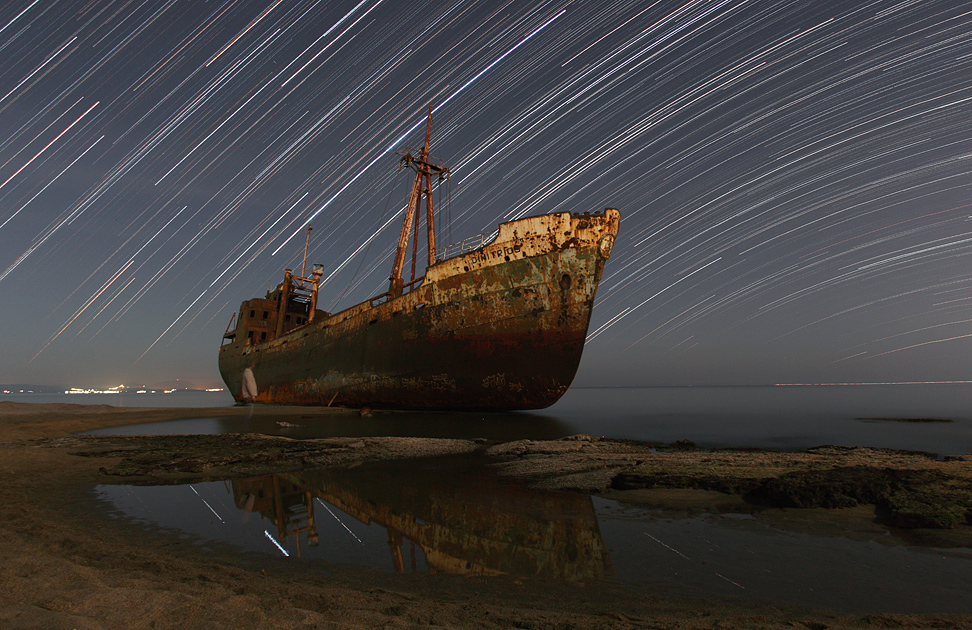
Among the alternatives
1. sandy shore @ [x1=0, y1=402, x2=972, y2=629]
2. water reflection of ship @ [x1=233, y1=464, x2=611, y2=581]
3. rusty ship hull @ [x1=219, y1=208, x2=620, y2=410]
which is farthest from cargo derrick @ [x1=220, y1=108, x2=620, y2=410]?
water reflection of ship @ [x1=233, y1=464, x2=611, y2=581]

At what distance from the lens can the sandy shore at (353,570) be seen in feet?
7.04

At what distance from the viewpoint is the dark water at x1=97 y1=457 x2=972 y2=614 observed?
111 inches

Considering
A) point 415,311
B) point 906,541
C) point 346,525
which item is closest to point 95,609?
point 346,525

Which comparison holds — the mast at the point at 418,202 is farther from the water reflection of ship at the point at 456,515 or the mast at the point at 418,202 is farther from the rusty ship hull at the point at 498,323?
the water reflection of ship at the point at 456,515

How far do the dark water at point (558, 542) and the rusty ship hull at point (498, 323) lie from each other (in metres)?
10.2

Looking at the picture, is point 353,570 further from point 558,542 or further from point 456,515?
point 558,542

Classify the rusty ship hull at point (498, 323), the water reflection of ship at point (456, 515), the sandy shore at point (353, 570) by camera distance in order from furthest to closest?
the rusty ship hull at point (498, 323), the water reflection of ship at point (456, 515), the sandy shore at point (353, 570)

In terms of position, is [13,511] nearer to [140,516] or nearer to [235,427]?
[140,516]

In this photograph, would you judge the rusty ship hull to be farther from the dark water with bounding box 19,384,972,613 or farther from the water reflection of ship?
the dark water with bounding box 19,384,972,613

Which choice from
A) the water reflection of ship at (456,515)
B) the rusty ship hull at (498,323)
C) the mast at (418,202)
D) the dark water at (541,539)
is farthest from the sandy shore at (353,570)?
the mast at (418,202)

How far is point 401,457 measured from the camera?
7.87 meters

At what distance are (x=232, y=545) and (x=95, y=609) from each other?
179 centimetres

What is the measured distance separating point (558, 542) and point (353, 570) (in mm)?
1657

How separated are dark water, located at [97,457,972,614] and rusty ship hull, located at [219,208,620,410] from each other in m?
10.2
